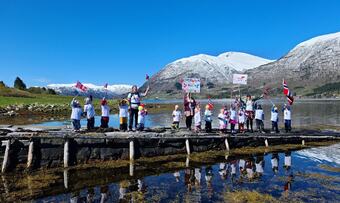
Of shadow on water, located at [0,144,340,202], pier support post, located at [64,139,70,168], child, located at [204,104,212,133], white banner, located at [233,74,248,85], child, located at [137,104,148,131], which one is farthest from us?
white banner, located at [233,74,248,85]

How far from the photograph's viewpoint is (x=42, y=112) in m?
66.3

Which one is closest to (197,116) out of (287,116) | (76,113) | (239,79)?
(239,79)

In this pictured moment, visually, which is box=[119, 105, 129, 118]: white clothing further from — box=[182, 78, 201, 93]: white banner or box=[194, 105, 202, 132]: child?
box=[182, 78, 201, 93]: white banner

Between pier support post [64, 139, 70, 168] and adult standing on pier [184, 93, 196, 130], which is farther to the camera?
adult standing on pier [184, 93, 196, 130]

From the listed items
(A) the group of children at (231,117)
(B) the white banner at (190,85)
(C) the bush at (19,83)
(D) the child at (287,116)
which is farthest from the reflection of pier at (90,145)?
(C) the bush at (19,83)

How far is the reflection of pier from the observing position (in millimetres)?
21406

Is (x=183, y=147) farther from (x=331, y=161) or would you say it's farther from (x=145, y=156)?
(x=331, y=161)

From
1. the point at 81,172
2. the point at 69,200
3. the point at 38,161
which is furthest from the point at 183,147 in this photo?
the point at 69,200

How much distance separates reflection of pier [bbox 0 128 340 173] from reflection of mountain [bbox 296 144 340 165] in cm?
528

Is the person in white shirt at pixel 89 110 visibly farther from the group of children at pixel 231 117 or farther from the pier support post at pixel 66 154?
the group of children at pixel 231 117

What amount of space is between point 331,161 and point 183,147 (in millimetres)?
10863

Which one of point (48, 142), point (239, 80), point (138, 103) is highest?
point (239, 80)

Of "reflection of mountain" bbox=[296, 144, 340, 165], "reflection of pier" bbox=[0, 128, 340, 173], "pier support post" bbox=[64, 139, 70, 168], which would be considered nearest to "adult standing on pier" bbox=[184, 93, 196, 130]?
"reflection of pier" bbox=[0, 128, 340, 173]

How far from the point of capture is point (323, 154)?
2783 cm
